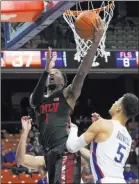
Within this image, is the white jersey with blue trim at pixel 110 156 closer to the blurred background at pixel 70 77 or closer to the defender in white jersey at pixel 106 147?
the defender in white jersey at pixel 106 147

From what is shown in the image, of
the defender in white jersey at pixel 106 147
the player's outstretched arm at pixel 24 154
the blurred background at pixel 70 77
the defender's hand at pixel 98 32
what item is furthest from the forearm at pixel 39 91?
the blurred background at pixel 70 77

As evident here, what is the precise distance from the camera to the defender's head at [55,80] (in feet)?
14.2

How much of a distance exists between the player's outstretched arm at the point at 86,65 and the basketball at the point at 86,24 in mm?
209

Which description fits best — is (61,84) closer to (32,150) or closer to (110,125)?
(110,125)

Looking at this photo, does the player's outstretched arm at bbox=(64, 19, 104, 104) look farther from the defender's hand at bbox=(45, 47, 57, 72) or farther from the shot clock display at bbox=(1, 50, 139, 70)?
the shot clock display at bbox=(1, 50, 139, 70)

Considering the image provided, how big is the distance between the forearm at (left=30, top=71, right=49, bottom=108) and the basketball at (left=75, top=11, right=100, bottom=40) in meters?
0.56

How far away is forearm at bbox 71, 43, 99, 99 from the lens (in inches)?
165

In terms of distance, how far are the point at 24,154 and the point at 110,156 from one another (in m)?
1.15

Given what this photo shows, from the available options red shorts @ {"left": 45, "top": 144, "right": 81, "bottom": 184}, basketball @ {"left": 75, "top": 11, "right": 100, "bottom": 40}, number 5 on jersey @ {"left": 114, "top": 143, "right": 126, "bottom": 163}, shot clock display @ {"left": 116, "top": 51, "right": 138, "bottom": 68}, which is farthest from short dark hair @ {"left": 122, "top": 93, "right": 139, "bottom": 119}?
shot clock display @ {"left": 116, "top": 51, "right": 138, "bottom": 68}

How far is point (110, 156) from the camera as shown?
3.59 m

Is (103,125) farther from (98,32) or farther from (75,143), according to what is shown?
(98,32)

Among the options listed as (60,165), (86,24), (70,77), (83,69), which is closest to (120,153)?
(60,165)

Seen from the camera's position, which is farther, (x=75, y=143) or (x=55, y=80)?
(x=55, y=80)

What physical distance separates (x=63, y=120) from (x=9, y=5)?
194cm
